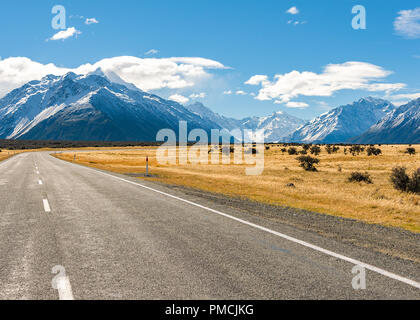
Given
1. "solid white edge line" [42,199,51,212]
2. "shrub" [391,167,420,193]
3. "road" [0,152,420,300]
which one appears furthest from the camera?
"shrub" [391,167,420,193]

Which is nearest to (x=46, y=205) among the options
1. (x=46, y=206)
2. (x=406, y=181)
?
(x=46, y=206)

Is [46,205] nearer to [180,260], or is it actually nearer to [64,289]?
[180,260]

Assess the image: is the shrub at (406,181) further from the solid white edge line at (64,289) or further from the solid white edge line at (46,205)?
the solid white edge line at (64,289)

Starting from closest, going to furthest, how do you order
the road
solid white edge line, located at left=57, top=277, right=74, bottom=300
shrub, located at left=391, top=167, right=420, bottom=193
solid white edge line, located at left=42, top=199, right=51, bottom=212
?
solid white edge line, located at left=57, top=277, right=74, bottom=300 < the road < solid white edge line, located at left=42, top=199, right=51, bottom=212 < shrub, located at left=391, top=167, right=420, bottom=193

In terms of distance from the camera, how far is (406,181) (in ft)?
63.7

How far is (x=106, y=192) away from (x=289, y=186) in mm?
10873

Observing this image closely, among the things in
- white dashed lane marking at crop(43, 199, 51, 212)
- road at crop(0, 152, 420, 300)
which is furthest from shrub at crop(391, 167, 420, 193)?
white dashed lane marking at crop(43, 199, 51, 212)

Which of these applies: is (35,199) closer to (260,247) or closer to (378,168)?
(260,247)

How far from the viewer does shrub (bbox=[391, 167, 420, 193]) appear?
18.9 m

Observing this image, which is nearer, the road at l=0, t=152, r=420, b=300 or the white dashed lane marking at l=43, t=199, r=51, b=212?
the road at l=0, t=152, r=420, b=300

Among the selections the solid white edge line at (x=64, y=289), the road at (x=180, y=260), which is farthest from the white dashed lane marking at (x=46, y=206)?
the solid white edge line at (x=64, y=289)

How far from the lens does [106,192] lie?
14812 millimetres

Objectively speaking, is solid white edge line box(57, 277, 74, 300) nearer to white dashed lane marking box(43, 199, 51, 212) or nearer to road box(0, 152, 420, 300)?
road box(0, 152, 420, 300)

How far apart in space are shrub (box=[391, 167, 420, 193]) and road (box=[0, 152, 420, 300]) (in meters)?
13.4
